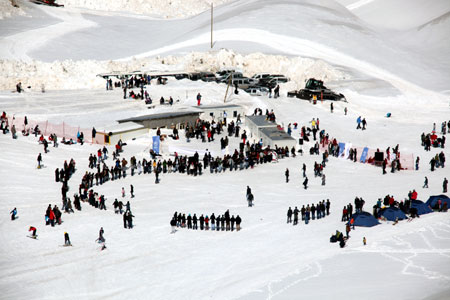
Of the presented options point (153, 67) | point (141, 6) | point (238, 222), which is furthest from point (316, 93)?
point (141, 6)

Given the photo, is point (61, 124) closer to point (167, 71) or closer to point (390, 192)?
point (167, 71)

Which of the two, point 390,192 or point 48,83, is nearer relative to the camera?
point 390,192

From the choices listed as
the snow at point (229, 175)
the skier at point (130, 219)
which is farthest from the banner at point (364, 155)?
the skier at point (130, 219)

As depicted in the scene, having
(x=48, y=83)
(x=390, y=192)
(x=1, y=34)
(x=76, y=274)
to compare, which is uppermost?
(x=1, y=34)

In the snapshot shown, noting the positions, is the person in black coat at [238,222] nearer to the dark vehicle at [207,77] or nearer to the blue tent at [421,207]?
the blue tent at [421,207]

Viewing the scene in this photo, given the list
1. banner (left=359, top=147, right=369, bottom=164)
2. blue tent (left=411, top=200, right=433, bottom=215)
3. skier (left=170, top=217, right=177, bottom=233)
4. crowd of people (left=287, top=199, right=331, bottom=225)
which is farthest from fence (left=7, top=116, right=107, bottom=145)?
blue tent (left=411, top=200, right=433, bottom=215)

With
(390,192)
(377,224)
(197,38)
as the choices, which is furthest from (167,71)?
(377,224)
